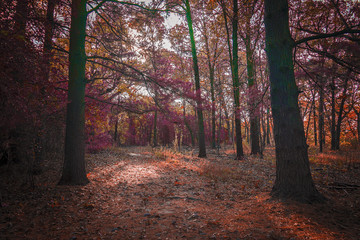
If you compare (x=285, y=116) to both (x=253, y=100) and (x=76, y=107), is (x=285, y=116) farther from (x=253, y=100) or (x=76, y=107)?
(x=253, y=100)

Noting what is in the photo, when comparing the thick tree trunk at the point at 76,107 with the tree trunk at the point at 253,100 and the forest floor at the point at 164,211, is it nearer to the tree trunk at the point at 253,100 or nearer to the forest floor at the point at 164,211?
the forest floor at the point at 164,211

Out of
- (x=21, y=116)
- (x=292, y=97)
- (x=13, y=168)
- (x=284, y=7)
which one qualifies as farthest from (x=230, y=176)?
(x=13, y=168)

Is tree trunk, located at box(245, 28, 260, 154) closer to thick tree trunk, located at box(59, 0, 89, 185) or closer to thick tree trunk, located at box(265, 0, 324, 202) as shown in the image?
thick tree trunk, located at box(265, 0, 324, 202)

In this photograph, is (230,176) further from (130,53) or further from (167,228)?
→ (130,53)

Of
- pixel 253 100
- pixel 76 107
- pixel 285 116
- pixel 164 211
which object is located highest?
pixel 253 100

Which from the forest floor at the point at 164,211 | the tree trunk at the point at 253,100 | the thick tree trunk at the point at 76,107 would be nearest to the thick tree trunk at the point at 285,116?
the forest floor at the point at 164,211

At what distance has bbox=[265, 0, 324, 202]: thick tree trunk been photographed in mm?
3072

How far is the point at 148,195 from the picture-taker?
4.23 meters

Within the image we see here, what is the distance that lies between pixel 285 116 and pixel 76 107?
480cm

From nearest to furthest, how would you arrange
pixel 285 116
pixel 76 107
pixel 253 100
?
pixel 285 116 → pixel 76 107 → pixel 253 100

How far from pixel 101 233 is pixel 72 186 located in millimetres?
2247

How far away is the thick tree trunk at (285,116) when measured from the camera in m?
3.07

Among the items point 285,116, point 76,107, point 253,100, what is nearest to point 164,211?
point 285,116

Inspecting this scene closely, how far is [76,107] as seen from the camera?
15.5 feet
